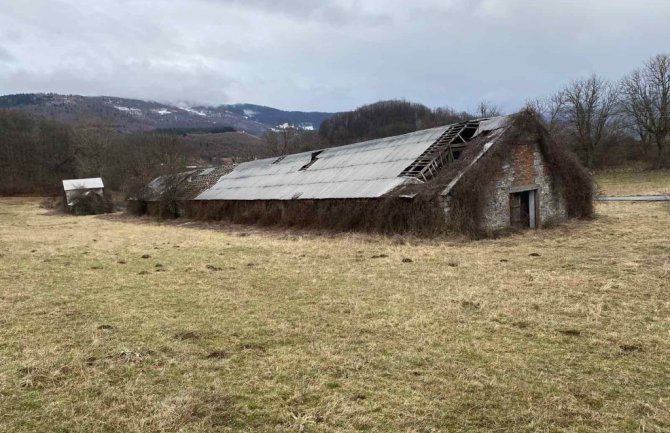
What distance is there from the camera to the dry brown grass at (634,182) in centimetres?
3644

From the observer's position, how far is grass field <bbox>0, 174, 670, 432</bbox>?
429cm

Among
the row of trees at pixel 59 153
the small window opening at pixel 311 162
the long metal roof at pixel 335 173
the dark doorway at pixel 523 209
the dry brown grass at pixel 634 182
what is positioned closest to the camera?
the dark doorway at pixel 523 209

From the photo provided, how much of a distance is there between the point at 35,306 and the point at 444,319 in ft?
22.6

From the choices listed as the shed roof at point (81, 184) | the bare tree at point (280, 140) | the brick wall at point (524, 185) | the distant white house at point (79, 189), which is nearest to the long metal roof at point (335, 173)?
the brick wall at point (524, 185)

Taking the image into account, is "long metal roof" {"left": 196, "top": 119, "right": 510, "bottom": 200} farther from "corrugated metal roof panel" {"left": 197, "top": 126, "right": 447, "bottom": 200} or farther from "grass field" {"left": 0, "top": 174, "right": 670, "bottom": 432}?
"grass field" {"left": 0, "top": 174, "right": 670, "bottom": 432}

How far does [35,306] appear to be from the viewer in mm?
8289

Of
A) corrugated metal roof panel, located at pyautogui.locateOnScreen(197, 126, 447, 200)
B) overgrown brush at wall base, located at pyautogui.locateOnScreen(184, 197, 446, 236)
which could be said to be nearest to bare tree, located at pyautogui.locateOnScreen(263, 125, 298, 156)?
corrugated metal roof panel, located at pyautogui.locateOnScreen(197, 126, 447, 200)

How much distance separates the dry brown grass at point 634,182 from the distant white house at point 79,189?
4587 cm

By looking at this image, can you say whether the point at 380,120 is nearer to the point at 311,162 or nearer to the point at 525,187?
the point at 311,162

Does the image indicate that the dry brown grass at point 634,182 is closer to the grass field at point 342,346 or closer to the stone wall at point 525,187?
the stone wall at point 525,187

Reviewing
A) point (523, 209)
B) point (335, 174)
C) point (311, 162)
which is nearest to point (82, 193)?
point (311, 162)

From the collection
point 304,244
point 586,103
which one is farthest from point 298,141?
point 304,244

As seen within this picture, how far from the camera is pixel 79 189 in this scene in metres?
49.0

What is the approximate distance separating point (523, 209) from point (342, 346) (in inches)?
675
